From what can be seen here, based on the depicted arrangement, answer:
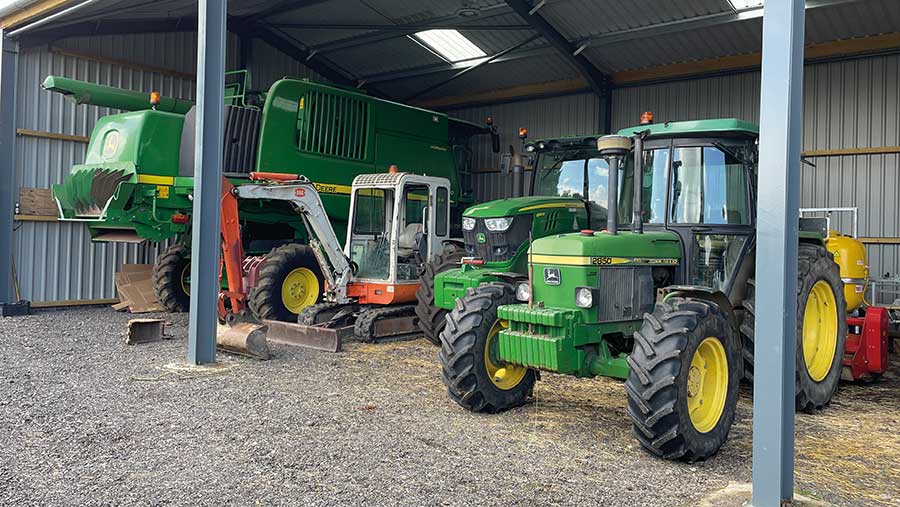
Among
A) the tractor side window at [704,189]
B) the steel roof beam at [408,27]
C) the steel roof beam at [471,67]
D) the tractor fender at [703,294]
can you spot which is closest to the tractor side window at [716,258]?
the tractor side window at [704,189]

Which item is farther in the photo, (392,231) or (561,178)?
(392,231)

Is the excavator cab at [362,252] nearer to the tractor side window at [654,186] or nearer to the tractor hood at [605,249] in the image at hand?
the tractor hood at [605,249]

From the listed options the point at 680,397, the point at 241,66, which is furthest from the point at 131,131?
the point at 680,397

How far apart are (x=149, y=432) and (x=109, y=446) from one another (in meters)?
0.36

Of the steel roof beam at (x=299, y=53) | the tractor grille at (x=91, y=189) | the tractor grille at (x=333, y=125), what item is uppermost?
the steel roof beam at (x=299, y=53)

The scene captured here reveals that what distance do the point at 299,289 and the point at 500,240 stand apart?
3.50m

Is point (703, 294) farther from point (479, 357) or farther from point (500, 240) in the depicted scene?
point (500, 240)

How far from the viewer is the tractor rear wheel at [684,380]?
170 inches

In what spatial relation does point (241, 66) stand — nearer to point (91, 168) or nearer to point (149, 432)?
point (91, 168)

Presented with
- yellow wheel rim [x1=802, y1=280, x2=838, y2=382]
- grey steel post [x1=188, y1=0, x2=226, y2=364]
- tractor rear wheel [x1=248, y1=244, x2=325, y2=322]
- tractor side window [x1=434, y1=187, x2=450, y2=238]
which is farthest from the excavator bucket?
yellow wheel rim [x1=802, y1=280, x2=838, y2=382]

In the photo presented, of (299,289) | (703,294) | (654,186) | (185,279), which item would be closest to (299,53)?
(185,279)

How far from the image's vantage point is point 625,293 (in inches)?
211

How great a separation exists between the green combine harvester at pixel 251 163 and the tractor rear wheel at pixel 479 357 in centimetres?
475

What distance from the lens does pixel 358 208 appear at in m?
9.63
